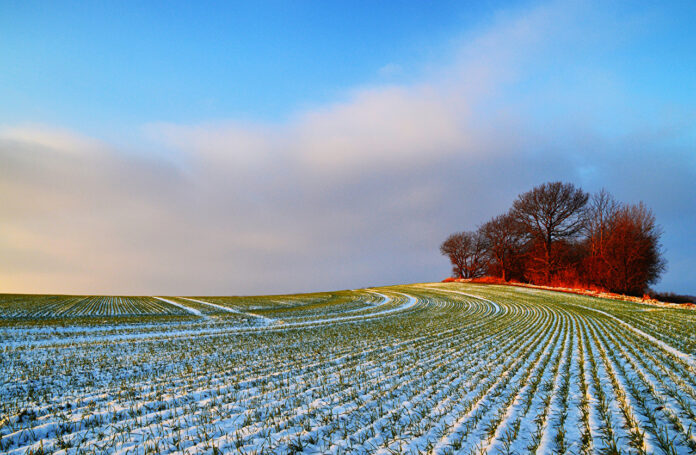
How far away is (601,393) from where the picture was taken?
19.8 ft

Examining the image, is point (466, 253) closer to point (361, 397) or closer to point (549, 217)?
point (549, 217)

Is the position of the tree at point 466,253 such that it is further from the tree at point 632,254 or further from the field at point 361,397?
the field at point 361,397

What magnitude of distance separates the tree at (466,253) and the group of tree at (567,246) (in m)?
0.27

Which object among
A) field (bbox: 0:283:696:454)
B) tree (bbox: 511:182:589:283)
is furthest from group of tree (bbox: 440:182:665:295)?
field (bbox: 0:283:696:454)

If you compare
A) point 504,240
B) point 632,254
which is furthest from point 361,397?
point 504,240

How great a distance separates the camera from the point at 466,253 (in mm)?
80812

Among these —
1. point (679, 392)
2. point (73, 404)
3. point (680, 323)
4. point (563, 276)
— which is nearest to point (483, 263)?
point (563, 276)

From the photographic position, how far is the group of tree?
40500 millimetres

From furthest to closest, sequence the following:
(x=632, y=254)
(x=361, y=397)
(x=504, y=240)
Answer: (x=504, y=240)
(x=632, y=254)
(x=361, y=397)

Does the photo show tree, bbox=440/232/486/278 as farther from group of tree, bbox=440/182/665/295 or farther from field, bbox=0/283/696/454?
field, bbox=0/283/696/454

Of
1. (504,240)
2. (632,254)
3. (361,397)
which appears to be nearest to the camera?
(361,397)

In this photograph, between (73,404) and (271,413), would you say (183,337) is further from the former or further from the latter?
(271,413)

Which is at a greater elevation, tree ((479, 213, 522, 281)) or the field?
tree ((479, 213, 522, 281))

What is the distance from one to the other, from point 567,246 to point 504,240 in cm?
1301
